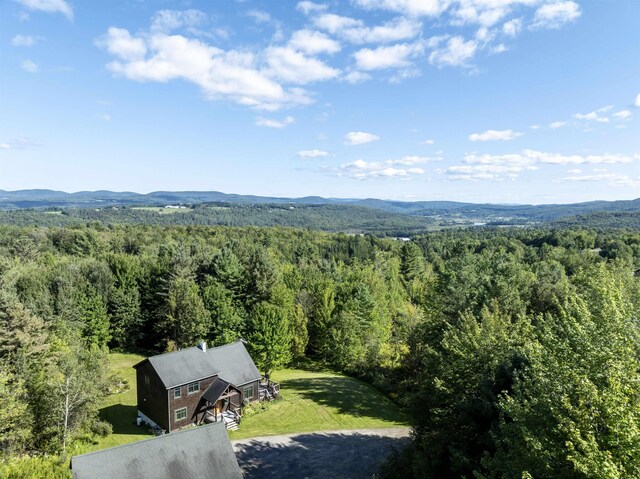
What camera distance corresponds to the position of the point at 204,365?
3712 centimetres

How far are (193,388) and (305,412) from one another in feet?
35.5

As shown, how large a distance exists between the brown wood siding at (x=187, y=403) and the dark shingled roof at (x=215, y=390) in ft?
1.20

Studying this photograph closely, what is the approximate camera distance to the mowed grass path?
3466 cm

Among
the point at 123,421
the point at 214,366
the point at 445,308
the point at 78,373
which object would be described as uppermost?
the point at 445,308

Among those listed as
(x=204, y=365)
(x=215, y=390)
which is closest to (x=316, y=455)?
(x=215, y=390)

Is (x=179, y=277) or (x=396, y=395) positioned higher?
(x=179, y=277)

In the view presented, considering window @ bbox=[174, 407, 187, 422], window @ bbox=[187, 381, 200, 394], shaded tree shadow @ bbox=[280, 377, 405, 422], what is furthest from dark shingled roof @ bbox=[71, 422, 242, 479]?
shaded tree shadow @ bbox=[280, 377, 405, 422]

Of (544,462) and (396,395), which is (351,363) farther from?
(544,462)

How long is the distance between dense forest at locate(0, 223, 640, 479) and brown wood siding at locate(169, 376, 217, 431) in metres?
5.31

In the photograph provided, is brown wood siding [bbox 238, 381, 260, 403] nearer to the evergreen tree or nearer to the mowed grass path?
the mowed grass path

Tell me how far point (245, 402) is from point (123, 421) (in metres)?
11.2

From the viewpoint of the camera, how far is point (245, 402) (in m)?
39.0

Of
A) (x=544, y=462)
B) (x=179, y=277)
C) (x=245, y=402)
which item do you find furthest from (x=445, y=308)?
(x=179, y=277)

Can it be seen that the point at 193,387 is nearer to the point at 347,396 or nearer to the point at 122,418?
A: the point at 122,418
